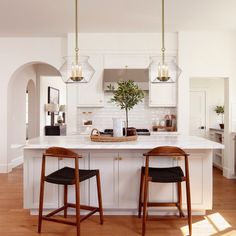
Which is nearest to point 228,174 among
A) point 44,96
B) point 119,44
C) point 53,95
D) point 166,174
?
point 166,174

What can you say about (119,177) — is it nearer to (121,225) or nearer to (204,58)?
(121,225)

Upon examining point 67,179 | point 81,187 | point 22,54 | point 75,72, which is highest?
point 22,54

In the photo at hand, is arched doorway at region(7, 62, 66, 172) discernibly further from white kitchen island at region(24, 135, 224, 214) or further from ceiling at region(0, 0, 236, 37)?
white kitchen island at region(24, 135, 224, 214)

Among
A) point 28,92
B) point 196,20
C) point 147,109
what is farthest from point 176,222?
point 28,92

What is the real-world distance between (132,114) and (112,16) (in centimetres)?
203

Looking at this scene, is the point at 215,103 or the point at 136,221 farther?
the point at 215,103

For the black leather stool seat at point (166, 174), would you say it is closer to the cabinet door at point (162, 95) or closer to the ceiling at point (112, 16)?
the ceiling at point (112, 16)

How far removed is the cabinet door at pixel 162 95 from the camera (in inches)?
222

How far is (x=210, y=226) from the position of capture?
10.4ft

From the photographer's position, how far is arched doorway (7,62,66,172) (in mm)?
6227

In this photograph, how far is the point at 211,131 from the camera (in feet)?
22.5

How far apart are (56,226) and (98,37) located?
12.4ft

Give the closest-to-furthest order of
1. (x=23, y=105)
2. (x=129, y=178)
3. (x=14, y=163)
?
(x=129, y=178), (x=14, y=163), (x=23, y=105)

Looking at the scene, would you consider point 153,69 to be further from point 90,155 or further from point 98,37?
point 98,37
